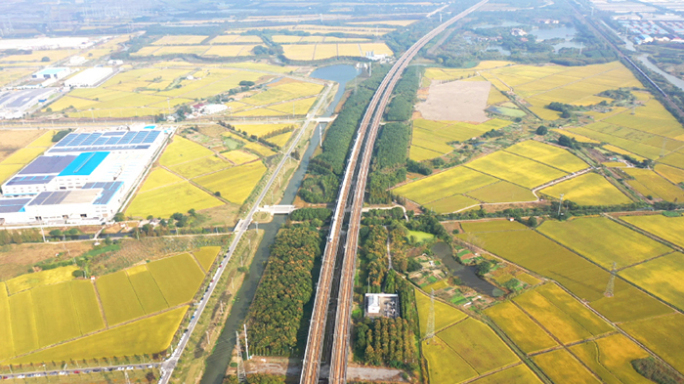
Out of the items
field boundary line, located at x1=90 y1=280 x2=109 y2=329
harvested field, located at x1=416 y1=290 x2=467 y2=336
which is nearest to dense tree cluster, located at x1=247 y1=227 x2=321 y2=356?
harvested field, located at x1=416 y1=290 x2=467 y2=336

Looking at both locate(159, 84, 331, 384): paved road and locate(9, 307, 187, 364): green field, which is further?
locate(9, 307, 187, 364): green field

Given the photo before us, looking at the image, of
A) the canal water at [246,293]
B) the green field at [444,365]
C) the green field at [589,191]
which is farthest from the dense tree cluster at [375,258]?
the green field at [589,191]

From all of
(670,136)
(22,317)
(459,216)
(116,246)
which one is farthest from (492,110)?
(22,317)

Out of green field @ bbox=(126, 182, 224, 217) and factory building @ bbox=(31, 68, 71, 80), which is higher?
factory building @ bbox=(31, 68, 71, 80)

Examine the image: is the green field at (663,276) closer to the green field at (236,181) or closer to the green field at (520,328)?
the green field at (520,328)

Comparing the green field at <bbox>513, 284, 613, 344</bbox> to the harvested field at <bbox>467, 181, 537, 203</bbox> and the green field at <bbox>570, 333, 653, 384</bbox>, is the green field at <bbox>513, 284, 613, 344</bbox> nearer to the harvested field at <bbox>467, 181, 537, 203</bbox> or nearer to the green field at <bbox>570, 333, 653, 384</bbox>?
the green field at <bbox>570, 333, 653, 384</bbox>

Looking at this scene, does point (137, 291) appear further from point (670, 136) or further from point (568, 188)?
point (670, 136)
